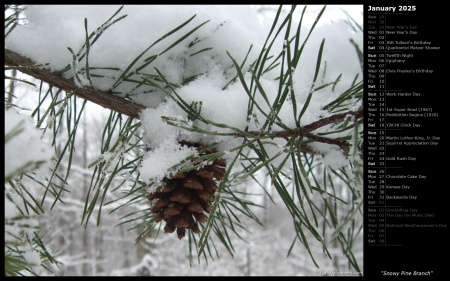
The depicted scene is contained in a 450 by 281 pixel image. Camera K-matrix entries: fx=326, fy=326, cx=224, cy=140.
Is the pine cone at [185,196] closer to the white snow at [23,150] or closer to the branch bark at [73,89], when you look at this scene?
the branch bark at [73,89]

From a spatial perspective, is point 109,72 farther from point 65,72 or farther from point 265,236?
point 265,236

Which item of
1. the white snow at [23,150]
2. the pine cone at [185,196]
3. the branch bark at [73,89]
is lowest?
the pine cone at [185,196]

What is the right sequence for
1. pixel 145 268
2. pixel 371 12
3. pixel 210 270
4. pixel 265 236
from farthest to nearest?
pixel 265 236, pixel 210 270, pixel 145 268, pixel 371 12

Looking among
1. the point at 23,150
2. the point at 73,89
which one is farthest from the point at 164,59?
the point at 23,150

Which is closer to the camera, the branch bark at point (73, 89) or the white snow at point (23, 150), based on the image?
the white snow at point (23, 150)

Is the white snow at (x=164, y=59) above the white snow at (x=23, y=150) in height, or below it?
above

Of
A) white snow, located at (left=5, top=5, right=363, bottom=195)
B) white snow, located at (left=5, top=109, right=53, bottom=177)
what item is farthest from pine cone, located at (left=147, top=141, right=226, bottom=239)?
white snow, located at (left=5, top=109, right=53, bottom=177)

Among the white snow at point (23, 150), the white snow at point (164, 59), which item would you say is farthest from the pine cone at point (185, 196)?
the white snow at point (23, 150)
